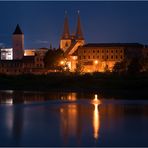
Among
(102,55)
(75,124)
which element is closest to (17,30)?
(102,55)

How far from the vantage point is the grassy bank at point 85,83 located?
49875 millimetres

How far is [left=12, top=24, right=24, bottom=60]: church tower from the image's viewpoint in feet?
314

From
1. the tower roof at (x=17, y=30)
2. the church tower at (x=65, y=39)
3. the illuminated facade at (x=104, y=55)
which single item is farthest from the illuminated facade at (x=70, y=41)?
the tower roof at (x=17, y=30)

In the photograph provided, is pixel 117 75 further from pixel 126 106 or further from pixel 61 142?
pixel 61 142

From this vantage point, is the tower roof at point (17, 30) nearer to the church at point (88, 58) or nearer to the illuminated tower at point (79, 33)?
the church at point (88, 58)

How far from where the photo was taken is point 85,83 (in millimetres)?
54844

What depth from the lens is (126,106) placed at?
33.1 m

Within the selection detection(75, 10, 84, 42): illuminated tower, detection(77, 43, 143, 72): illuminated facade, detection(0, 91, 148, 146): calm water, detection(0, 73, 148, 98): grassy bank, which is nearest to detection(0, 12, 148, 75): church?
detection(77, 43, 143, 72): illuminated facade

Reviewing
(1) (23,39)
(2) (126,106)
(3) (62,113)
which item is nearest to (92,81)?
(2) (126,106)

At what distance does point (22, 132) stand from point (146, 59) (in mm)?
48182

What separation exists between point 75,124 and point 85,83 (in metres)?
30.9

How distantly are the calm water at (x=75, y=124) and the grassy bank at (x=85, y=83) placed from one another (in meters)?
15.1

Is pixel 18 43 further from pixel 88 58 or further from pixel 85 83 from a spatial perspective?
pixel 85 83

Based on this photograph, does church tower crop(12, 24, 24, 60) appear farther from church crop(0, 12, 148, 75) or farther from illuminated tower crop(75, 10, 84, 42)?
illuminated tower crop(75, 10, 84, 42)
